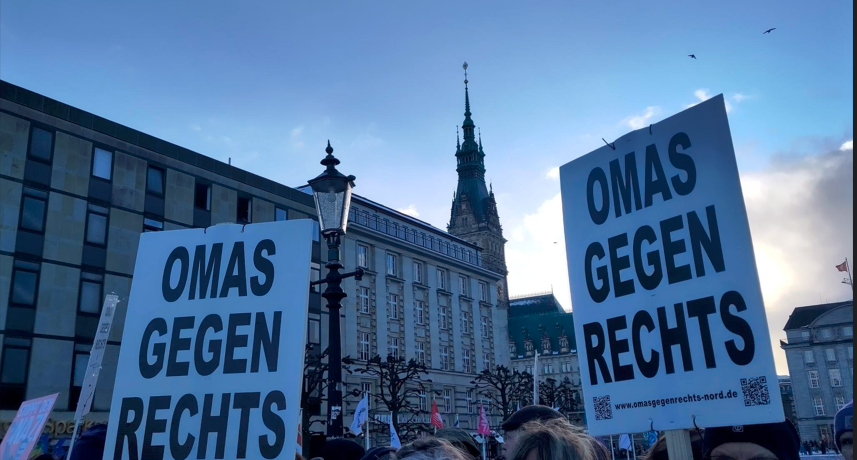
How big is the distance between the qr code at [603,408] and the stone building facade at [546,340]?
119588mm

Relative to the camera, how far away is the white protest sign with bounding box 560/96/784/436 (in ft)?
11.7

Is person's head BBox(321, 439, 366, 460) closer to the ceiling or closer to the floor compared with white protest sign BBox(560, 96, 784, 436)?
closer to the floor

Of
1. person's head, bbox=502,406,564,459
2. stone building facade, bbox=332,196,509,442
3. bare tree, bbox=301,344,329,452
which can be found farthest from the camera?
stone building facade, bbox=332,196,509,442

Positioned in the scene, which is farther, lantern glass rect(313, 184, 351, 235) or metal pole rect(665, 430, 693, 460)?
lantern glass rect(313, 184, 351, 235)

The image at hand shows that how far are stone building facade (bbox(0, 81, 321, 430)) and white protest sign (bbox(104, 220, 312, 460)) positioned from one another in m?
26.8

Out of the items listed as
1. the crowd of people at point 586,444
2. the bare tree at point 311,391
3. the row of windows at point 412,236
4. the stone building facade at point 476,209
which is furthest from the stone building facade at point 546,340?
the crowd of people at point 586,444

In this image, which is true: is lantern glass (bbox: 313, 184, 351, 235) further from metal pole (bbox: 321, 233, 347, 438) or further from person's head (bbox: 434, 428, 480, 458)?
person's head (bbox: 434, 428, 480, 458)

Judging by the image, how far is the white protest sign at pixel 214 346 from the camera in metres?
4.76

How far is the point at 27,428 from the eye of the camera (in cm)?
761

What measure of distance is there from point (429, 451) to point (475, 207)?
361 ft

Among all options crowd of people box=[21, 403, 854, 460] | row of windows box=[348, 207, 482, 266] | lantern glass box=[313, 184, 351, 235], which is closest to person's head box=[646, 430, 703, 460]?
crowd of people box=[21, 403, 854, 460]

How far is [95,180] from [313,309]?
15.4 m

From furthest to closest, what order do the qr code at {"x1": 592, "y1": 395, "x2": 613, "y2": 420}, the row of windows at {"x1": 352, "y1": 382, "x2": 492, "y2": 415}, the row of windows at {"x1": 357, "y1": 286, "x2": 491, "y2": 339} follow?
the row of windows at {"x1": 352, "y1": 382, "x2": 492, "y2": 415} → the row of windows at {"x1": 357, "y1": 286, "x2": 491, "y2": 339} → the qr code at {"x1": 592, "y1": 395, "x2": 613, "y2": 420}

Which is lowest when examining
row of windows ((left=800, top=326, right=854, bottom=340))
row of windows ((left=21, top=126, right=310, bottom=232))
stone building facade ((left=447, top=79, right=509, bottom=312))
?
row of windows ((left=800, top=326, right=854, bottom=340))
